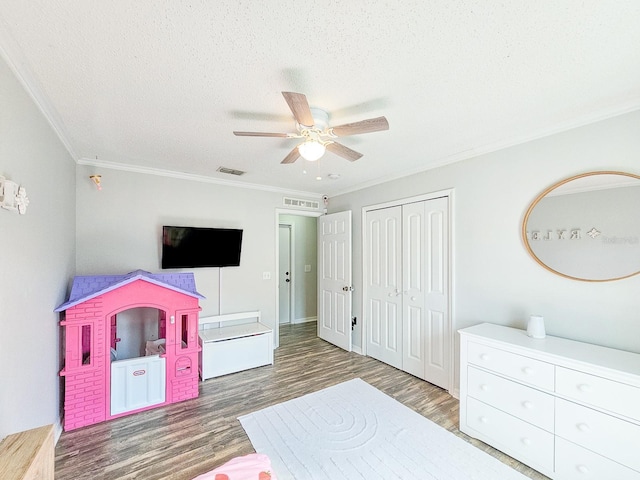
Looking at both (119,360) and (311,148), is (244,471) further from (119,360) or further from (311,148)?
(119,360)

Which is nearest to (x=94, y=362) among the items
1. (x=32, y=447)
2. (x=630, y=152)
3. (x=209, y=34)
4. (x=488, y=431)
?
(x=32, y=447)

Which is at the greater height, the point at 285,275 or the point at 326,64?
the point at 326,64

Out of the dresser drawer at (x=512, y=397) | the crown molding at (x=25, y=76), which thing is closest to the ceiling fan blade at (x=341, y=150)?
the crown molding at (x=25, y=76)

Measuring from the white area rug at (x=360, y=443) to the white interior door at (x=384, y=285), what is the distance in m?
0.91

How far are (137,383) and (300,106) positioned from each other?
9.23 ft

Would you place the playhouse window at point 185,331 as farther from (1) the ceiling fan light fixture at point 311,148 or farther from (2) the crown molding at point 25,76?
(1) the ceiling fan light fixture at point 311,148

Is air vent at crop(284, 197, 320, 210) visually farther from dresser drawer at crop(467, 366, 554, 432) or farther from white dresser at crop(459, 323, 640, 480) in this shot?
dresser drawer at crop(467, 366, 554, 432)

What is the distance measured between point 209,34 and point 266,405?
9.58 ft

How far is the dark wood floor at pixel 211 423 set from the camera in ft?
6.28

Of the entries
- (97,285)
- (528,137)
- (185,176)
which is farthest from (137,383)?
(528,137)

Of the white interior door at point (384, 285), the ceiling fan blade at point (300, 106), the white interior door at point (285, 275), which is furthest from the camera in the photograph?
the white interior door at point (285, 275)

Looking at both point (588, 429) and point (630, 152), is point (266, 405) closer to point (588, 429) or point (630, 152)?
point (588, 429)

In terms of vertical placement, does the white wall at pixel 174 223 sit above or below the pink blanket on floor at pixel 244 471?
above

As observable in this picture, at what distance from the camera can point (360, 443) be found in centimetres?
216
